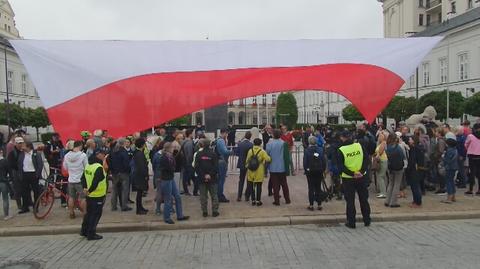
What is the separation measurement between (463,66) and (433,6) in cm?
2898

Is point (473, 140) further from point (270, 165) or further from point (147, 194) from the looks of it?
point (147, 194)

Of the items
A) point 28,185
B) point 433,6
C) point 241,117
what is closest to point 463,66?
point 433,6

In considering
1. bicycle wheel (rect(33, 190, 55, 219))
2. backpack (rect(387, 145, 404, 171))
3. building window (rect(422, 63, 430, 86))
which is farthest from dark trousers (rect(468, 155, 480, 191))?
building window (rect(422, 63, 430, 86))

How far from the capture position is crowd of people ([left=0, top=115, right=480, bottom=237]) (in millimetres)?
9398

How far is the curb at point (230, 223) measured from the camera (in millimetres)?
9413

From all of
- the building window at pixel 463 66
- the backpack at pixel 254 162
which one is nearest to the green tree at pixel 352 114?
Result: the building window at pixel 463 66

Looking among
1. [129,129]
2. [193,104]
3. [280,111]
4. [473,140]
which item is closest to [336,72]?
[193,104]

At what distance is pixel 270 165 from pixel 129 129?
353cm

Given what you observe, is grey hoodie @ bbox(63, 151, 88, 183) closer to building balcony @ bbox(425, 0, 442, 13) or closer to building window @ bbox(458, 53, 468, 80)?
building window @ bbox(458, 53, 468, 80)

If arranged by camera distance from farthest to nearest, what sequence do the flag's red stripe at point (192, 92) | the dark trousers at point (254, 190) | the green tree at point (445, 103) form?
the green tree at point (445, 103) < the dark trousers at point (254, 190) < the flag's red stripe at point (192, 92)

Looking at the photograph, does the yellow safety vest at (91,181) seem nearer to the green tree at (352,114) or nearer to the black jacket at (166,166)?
the black jacket at (166,166)

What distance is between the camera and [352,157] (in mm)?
9281

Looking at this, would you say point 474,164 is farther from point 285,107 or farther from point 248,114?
point 248,114

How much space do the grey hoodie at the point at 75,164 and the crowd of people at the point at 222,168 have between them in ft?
0.07
